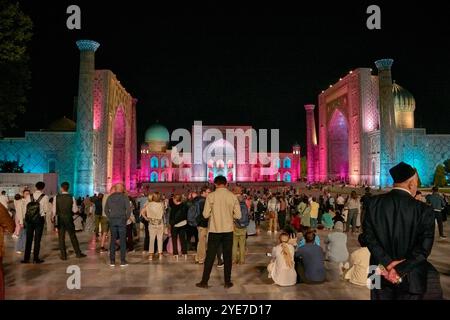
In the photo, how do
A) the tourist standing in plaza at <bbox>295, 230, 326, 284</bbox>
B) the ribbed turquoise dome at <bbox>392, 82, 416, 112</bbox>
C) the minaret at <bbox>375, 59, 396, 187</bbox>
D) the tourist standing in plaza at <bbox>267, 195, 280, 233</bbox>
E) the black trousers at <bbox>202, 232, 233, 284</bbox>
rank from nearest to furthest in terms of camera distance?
the black trousers at <bbox>202, 232, 233, 284</bbox>, the tourist standing in plaza at <bbox>295, 230, 326, 284</bbox>, the tourist standing in plaza at <bbox>267, 195, 280, 233</bbox>, the minaret at <bbox>375, 59, 396, 187</bbox>, the ribbed turquoise dome at <bbox>392, 82, 416, 112</bbox>

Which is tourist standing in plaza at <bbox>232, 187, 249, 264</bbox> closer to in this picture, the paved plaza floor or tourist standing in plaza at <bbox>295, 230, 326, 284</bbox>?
the paved plaza floor

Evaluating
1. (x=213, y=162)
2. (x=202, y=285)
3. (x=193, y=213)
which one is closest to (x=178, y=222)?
(x=193, y=213)

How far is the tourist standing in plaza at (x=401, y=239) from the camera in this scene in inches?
115

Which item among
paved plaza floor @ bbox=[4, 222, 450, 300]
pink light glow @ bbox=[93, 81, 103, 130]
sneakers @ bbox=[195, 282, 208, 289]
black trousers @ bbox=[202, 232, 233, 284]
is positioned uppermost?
pink light glow @ bbox=[93, 81, 103, 130]

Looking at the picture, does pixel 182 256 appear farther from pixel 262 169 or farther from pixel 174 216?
pixel 262 169

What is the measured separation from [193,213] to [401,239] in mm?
5165

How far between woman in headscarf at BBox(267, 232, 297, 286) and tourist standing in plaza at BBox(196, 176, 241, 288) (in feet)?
2.40

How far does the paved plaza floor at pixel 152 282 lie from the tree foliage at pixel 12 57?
12.7 metres

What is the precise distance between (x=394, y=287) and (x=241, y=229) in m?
4.27

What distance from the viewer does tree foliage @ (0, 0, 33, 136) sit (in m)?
17.0

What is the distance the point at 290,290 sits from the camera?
542cm

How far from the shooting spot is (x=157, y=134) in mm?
58031

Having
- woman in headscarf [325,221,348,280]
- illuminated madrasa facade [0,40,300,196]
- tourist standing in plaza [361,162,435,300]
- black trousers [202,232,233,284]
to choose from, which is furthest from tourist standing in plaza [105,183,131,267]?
illuminated madrasa facade [0,40,300,196]

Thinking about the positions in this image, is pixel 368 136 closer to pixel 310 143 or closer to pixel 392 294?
pixel 310 143
